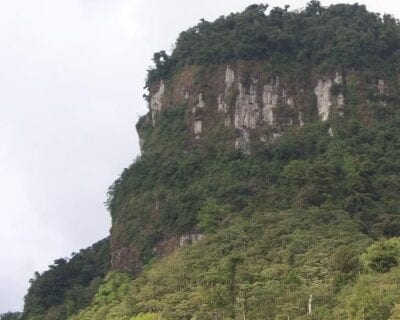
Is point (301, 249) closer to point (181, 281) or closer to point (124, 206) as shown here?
point (181, 281)

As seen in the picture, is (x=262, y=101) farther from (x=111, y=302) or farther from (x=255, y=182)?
(x=111, y=302)

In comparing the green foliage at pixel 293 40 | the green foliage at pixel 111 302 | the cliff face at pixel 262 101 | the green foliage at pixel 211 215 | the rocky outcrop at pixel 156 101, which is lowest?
the green foliage at pixel 111 302

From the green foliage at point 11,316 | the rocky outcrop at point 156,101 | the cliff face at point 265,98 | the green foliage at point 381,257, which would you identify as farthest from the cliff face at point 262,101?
the green foliage at point 381,257

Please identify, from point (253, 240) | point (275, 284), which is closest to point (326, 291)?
point (275, 284)

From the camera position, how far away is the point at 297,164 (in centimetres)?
6106

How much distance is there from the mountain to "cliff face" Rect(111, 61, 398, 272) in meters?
0.11

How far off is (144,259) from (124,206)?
695 centimetres

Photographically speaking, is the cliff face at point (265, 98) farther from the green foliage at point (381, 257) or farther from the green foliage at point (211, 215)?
the green foliage at point (381, 257)

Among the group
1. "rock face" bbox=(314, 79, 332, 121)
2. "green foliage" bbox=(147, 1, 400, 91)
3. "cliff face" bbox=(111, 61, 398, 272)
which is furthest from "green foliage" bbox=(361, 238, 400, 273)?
"green foliage" bbox=(147, 1, 400, 91)

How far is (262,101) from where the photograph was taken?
235ft

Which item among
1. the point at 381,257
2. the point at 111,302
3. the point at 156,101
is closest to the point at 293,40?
the point at 156,101

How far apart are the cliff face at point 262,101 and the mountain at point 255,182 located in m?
0.11

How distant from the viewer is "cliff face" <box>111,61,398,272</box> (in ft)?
227

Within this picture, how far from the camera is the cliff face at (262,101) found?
69062mm
